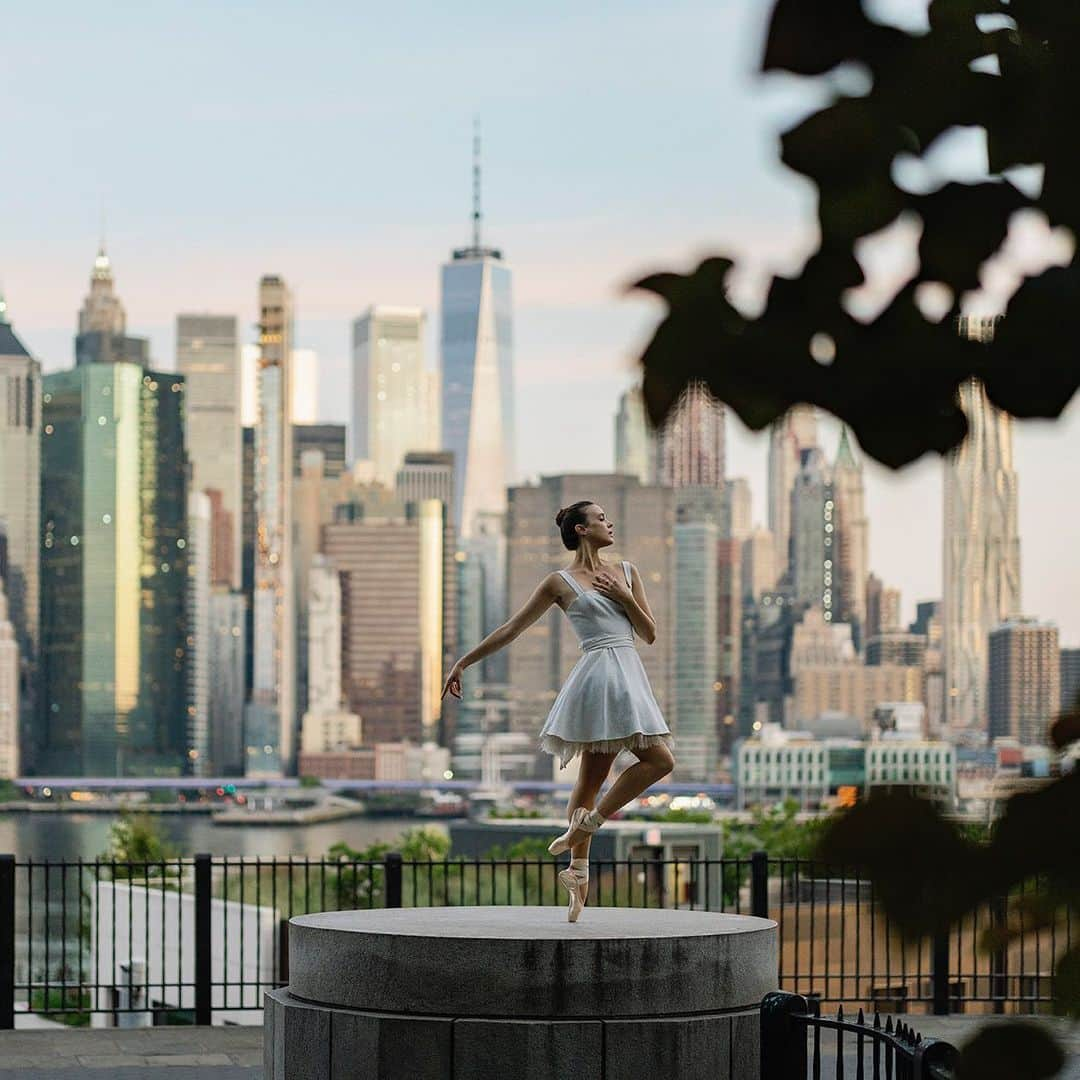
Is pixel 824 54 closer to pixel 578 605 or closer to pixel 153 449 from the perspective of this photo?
pixel 578 605

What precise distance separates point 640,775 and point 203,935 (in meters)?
5.15

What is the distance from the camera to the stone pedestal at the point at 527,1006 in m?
9.03

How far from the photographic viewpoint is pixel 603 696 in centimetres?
1009

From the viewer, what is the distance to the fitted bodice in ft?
33.4

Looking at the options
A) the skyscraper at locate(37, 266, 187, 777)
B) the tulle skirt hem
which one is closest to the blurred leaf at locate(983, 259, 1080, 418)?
the tulle skirt hem

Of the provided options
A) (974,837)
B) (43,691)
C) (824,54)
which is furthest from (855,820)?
(43,691)

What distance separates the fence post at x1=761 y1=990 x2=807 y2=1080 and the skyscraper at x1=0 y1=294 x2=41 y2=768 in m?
182

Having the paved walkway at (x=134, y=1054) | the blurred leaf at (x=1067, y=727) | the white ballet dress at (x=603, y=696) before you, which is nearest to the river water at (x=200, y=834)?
the paved walkway at (x=134, y=1054)

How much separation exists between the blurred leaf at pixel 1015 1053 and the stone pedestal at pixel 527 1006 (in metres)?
7.88

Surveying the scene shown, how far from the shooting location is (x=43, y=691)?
18700cm

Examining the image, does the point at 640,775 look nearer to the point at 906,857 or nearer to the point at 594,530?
the point at 594,530

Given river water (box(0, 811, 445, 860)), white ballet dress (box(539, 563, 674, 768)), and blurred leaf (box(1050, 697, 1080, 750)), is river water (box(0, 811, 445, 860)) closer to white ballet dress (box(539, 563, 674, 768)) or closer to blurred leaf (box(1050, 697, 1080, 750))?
white ballet dress (box(539, 563, 674, 768))

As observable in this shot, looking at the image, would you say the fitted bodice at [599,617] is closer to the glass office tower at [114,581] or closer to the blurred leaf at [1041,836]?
the blurred leaf at [1041,836]

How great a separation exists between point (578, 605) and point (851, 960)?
29.5 metres
